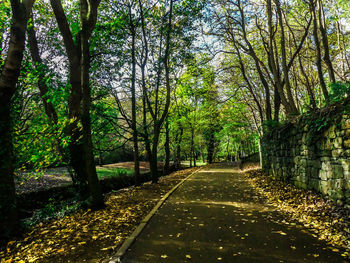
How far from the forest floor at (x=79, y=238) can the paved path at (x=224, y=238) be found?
20.2 inches

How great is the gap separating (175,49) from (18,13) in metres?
9.09

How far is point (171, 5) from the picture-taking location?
10.6 meters

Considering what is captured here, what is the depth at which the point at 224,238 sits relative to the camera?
428 cm

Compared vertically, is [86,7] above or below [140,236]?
above

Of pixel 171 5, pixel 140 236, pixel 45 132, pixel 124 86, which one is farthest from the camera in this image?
pixel 124 86

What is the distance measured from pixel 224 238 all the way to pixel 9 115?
5.49 m

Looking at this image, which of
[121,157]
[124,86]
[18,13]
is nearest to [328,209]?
[18,13]

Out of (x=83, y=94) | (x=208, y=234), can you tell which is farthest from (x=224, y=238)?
(x=83, y=94)

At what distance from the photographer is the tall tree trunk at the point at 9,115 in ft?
15.4

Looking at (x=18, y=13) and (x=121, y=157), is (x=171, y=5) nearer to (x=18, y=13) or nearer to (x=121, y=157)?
(x=18, y=13)

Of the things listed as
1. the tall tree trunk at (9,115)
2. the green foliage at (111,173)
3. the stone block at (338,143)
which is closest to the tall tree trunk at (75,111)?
the tall tree trunk at (9,115)

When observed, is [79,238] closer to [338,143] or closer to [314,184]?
[338,143]

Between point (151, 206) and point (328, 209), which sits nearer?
point (328, 209)

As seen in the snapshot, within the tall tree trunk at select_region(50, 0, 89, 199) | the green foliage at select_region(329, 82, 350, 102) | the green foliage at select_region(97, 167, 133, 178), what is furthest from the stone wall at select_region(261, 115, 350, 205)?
the green foliage at select_region(97, 167, 133, 178)
